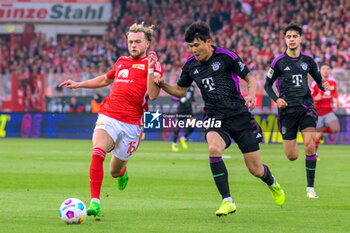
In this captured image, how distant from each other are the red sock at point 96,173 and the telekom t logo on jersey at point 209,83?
4.75 feet

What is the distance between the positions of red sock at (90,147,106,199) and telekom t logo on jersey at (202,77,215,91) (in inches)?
57.0

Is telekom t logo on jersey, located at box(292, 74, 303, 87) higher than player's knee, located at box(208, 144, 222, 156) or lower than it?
higher

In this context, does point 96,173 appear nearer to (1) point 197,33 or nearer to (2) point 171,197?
(1) point 197,33

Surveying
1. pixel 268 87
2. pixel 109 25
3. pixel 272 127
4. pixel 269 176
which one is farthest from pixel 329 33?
pixel 269 176

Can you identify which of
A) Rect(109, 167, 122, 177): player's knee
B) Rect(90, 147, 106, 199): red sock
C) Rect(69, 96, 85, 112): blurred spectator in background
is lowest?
Rect(69, 96, 85, 112): blurred spectator in background

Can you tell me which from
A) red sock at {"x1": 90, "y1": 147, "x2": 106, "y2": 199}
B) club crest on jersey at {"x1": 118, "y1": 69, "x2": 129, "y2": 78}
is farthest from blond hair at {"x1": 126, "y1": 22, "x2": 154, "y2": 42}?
red sock at {"x1": 90, "y1": 147, "x2": 106, "y2": 199}

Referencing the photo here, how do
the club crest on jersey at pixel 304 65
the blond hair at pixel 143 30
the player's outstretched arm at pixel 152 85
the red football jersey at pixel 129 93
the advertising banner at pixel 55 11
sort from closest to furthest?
the player's outstretched arm at pixel 152 85 → the red football jersey at pixel 129 93 → the blond hair at pixel 143 30 → the club crest on jersey at pixel 304 65 → the advertising banner at pixel 55 11

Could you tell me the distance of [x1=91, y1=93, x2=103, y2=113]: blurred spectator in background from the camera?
29.5 metres

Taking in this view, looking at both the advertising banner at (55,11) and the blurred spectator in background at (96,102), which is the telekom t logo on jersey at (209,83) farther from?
the advertising banner at (55,11)

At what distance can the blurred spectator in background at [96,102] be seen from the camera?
29.5 m

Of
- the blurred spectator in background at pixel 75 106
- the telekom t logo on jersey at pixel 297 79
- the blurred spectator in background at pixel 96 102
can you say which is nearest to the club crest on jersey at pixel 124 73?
the telekom t logo on jersey at pixel 297 79

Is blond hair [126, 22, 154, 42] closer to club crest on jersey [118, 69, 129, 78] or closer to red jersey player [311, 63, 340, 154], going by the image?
club crest on jersey [118, 69, 129, 78]

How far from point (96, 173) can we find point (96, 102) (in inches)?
857

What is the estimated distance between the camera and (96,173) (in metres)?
8.11
